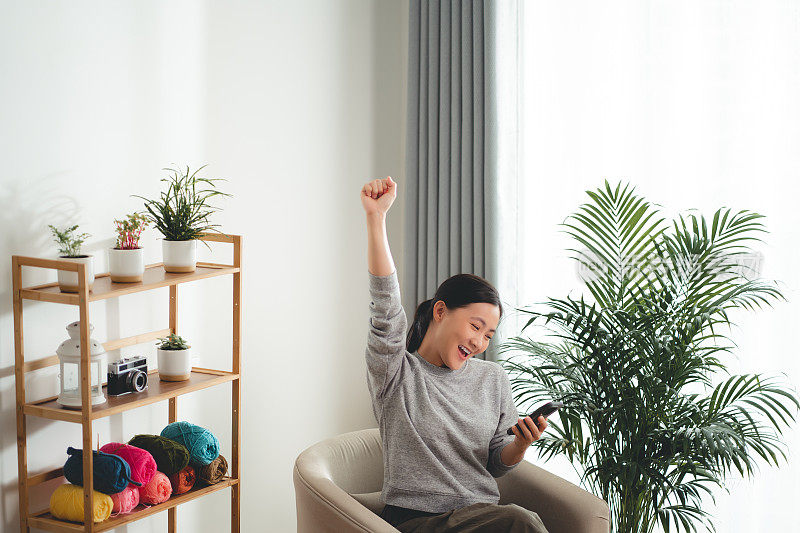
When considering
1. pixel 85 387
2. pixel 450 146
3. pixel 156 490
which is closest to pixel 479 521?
pixel 156 490

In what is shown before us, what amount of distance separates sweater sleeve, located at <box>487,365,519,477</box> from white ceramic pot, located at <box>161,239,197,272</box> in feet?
2.89

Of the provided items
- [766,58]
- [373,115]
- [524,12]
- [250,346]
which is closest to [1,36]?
→ [250,346]

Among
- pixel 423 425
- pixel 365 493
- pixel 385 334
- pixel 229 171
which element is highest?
pixel 229 171

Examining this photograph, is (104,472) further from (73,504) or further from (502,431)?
(502,431)

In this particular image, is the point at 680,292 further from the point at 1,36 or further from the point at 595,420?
the point at 1,36

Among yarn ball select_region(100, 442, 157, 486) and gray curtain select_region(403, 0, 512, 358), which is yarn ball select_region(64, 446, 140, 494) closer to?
yarn ball select_region(100, 442, 157, 486)

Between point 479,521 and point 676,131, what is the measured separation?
4.53 feet

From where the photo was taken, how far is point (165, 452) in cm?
208

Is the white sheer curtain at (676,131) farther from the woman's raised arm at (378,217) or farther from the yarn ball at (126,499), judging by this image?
the yarn ball at (126,499)

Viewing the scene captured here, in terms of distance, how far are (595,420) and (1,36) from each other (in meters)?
1.74

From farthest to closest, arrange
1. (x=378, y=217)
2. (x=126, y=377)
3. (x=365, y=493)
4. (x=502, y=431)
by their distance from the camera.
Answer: (x=365, y=493) < (x=126, y=377) < (x=502, y=431) < (x=378, y=217)

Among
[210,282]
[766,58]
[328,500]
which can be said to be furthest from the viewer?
[210,282]

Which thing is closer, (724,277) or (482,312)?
(482,312)

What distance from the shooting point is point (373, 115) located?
10.2 ft
